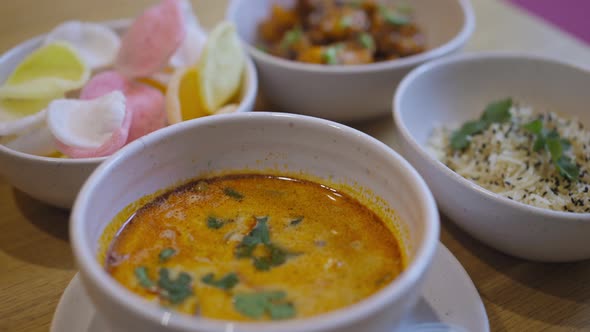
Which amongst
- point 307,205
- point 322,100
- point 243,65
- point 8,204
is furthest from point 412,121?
point 8,204

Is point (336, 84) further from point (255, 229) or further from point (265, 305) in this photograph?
point (265, 305)

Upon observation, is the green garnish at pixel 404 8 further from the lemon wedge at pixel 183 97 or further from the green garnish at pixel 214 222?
the green garnish at pixel 214 222

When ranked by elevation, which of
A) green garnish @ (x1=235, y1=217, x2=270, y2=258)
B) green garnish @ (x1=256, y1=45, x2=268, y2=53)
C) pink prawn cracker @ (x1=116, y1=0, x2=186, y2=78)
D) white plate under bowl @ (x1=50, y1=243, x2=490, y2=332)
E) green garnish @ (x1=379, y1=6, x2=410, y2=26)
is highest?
pink prawn cracker @ (x1=116, y1=0, x2=186, y2=78)

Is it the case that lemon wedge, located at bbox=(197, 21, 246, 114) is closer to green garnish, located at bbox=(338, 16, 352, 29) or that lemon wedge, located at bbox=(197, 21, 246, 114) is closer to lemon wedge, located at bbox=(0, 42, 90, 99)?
lemon wedge, located at bbox=(0, 42, 90, 99)

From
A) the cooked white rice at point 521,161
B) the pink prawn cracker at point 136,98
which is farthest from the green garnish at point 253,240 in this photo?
the cooked white rice at point 521,161

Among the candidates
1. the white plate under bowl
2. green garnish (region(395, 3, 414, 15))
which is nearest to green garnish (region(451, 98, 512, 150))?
the white plate under bowl

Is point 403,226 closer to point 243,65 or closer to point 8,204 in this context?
point 243,65

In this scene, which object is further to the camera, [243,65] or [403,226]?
[243,65]
